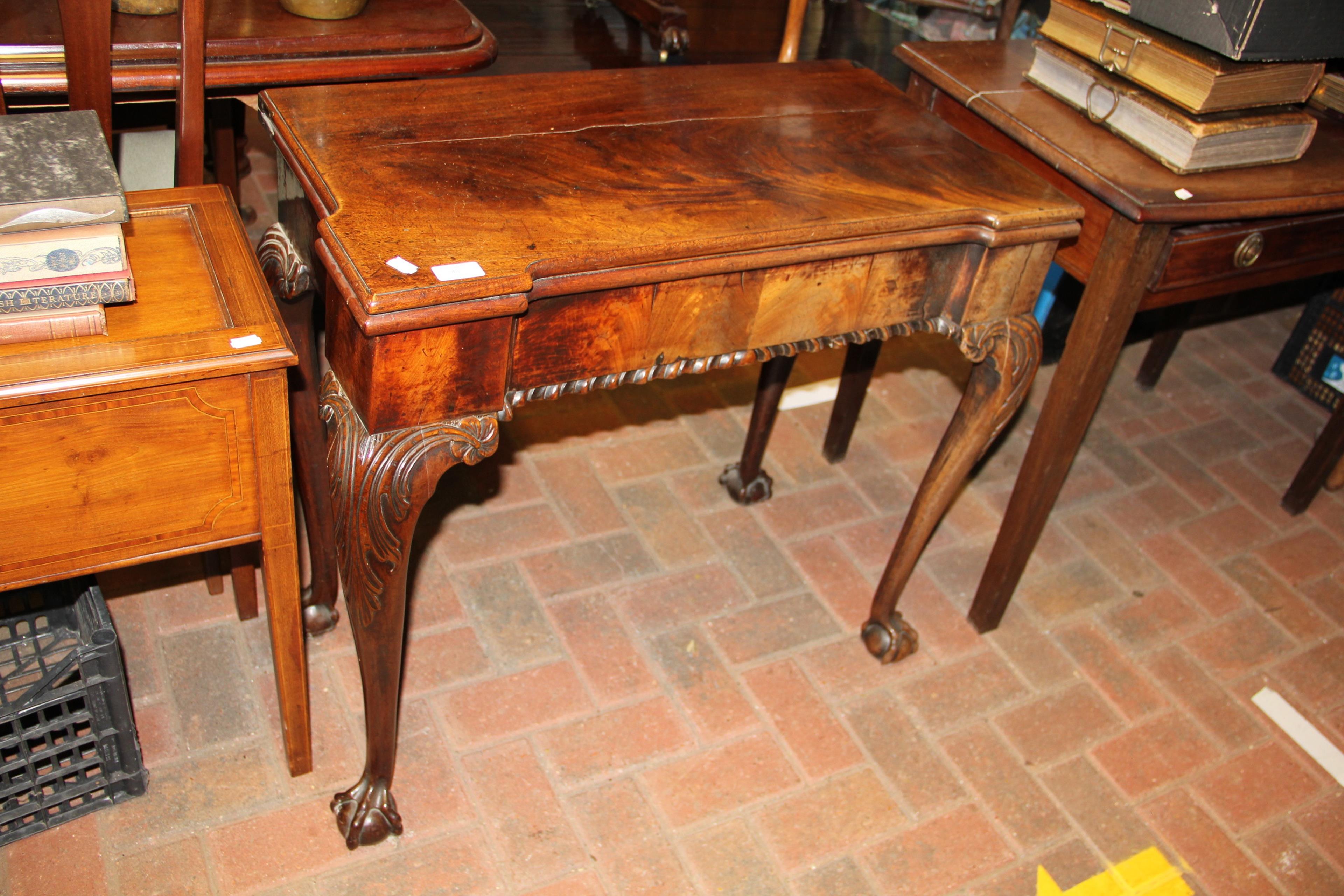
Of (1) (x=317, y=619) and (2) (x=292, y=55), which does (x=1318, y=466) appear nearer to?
(1) (x=317, y=619)

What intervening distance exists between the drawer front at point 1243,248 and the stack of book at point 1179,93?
114 millimetres

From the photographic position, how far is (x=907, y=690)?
222cm

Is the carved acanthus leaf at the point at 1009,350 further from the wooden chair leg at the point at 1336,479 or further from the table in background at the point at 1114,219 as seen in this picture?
the wooden chair leg at the point at 1336,479

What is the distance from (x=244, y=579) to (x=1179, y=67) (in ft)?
6.27

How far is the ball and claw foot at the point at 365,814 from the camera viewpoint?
175 centimetres

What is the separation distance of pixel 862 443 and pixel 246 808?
1.76 meters

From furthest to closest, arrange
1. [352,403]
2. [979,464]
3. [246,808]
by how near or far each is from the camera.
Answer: [979,464]
[246,808]
[352,403]


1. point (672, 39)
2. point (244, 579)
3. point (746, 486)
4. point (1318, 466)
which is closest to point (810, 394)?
point (746, 486)

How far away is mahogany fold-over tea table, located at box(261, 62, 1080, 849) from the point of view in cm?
133

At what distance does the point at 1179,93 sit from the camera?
1.81m

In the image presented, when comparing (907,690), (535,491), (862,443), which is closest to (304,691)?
(535,491)

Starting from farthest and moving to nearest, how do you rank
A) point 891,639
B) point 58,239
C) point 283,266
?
point 891,639, point 283,266, point 58,239

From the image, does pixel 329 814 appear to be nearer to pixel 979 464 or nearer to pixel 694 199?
pixel 694 199

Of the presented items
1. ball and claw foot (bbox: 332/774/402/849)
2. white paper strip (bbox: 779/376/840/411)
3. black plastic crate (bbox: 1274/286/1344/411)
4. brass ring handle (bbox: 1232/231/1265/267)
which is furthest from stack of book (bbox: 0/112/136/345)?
black plastic crate (bbox: 1274/286/1344/411)
